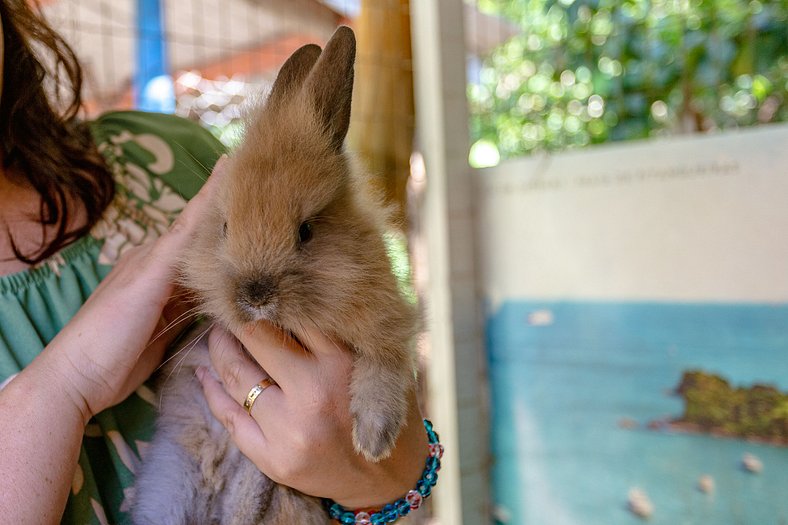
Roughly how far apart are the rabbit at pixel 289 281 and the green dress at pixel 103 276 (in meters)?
0.07

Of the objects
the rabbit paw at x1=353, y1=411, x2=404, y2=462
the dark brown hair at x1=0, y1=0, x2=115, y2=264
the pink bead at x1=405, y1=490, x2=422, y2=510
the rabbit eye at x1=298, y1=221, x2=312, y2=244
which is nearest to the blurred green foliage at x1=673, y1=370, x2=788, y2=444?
the pink bead at x1=405, y1=490, x2=422, y2=510

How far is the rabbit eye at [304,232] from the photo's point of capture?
1293 millimetres

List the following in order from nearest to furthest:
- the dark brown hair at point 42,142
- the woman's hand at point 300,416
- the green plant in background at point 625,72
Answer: the woman's hand at point 300,416
the dark brown hair at point 42,142
the green plant in background at point 625,72

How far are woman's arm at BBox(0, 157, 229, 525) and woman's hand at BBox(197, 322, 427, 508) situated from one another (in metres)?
0.20

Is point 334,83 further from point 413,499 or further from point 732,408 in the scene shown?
point 732,408

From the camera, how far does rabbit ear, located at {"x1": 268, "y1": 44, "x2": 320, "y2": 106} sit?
1.38 m

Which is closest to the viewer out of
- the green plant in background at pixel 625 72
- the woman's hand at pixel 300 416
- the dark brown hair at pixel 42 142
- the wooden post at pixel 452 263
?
the woman's hand at pixel 300 416

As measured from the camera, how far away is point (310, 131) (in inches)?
52.2

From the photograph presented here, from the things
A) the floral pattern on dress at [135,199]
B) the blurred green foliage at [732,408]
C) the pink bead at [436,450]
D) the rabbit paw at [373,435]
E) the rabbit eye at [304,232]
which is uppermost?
the floral pattern on dress at [135,199]

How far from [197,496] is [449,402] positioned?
178 centimetres

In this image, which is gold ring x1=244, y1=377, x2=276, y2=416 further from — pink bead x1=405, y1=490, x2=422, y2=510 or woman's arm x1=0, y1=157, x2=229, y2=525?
pink bead x1=405, y1=490, x2=422, y2=510

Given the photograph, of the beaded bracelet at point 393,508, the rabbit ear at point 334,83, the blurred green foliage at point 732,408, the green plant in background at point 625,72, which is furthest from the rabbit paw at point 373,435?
the green plant in background at point 625,72

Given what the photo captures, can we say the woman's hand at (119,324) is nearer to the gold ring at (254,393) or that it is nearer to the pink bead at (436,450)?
the gold ring at (254,393)

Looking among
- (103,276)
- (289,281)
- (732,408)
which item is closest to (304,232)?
(289,281)
